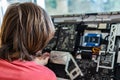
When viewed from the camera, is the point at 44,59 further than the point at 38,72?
Yes

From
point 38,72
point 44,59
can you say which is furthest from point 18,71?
point 44,59

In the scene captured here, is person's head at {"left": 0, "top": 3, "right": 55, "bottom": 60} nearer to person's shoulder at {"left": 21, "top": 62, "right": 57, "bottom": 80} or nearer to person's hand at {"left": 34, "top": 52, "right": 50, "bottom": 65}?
person's shoulder at {"left": 21, "top": 62, "right": 57, "bottom": 80}

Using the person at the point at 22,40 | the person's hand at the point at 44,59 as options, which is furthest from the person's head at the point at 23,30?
the person's hand at the point at 44,59

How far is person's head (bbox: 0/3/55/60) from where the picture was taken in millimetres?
871

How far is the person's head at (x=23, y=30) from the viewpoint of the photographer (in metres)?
0.87

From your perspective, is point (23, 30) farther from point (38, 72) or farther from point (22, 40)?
point (38, 72)

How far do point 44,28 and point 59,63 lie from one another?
2.01 feet

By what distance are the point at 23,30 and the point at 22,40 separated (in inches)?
1.8

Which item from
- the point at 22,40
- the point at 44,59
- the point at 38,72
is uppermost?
the point at 22,40

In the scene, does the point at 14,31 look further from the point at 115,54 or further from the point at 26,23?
the point at 115,54

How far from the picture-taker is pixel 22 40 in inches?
34.7

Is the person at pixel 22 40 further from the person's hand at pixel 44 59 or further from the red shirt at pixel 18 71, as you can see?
the person's hand at pixel 44 59

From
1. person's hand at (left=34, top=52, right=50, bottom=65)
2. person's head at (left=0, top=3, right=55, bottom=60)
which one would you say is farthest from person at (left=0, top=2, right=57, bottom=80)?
person's hand at (left=34, top=52, right=50, bottom=65)

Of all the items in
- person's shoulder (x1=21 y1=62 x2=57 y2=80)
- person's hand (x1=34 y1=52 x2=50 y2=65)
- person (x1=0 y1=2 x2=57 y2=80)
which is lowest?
person's hand (x1=34 y1=52 x2=50 y2=65)
